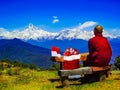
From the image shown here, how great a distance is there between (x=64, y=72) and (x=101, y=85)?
212 cm

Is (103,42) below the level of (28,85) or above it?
above

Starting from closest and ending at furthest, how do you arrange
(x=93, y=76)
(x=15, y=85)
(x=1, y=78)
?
(x=93, y=76), (x=15, y=85), (x=1, y=78)

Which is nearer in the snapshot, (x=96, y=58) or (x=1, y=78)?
(x=96, y=58)

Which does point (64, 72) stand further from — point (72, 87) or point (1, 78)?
point (1, 78)

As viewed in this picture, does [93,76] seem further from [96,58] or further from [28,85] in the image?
[28,85]

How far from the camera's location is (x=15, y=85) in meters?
20.9

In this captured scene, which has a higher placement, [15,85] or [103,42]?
[103,42]

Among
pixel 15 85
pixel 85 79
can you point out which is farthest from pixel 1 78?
pixel 85 79

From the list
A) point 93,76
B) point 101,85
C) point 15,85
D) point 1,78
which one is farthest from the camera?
point 1,78

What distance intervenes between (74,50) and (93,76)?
83.1 inches

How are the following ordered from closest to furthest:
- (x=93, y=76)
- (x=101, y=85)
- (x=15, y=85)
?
(x=101, y=85) → (x=93, y=76) → (x=15, y=85)

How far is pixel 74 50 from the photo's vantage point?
1858 cm

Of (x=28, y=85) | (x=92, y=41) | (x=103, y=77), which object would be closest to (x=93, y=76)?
(x=103, y=77)

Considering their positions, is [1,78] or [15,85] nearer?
[15,85]
